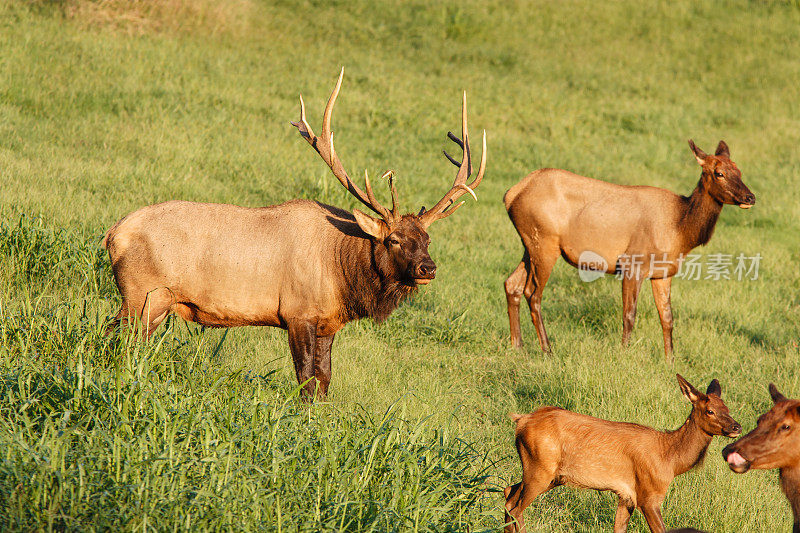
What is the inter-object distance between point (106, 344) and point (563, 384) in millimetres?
3689

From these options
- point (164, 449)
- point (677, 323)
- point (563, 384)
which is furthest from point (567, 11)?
point (164, 449)

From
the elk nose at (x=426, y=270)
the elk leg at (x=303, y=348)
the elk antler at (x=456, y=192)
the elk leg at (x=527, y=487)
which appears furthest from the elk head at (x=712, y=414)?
the elk leg at (x=303, y=348)

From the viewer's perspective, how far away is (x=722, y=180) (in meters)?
8.53

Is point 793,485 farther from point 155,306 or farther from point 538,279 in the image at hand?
point 538,279

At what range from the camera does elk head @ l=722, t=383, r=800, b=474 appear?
4.29 m

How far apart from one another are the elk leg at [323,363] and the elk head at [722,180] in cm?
459

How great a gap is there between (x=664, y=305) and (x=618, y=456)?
4.18 m

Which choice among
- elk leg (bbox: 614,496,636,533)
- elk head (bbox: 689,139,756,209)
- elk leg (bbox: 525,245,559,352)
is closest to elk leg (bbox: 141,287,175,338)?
elk leg (bbox: 614,496,636,533)

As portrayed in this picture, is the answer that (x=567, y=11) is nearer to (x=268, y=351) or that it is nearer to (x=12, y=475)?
(x=268, y=351)

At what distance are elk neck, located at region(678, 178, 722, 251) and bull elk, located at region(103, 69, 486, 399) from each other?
11.9 ft

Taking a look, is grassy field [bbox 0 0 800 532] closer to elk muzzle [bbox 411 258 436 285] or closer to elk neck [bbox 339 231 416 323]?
elk neck [bbox 339 231 416 323]

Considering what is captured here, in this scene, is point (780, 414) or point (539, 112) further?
point (539, 112)

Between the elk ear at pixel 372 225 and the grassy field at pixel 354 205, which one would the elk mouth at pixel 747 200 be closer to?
the grassy field at pixel 354 205

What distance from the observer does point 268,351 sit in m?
6.76
